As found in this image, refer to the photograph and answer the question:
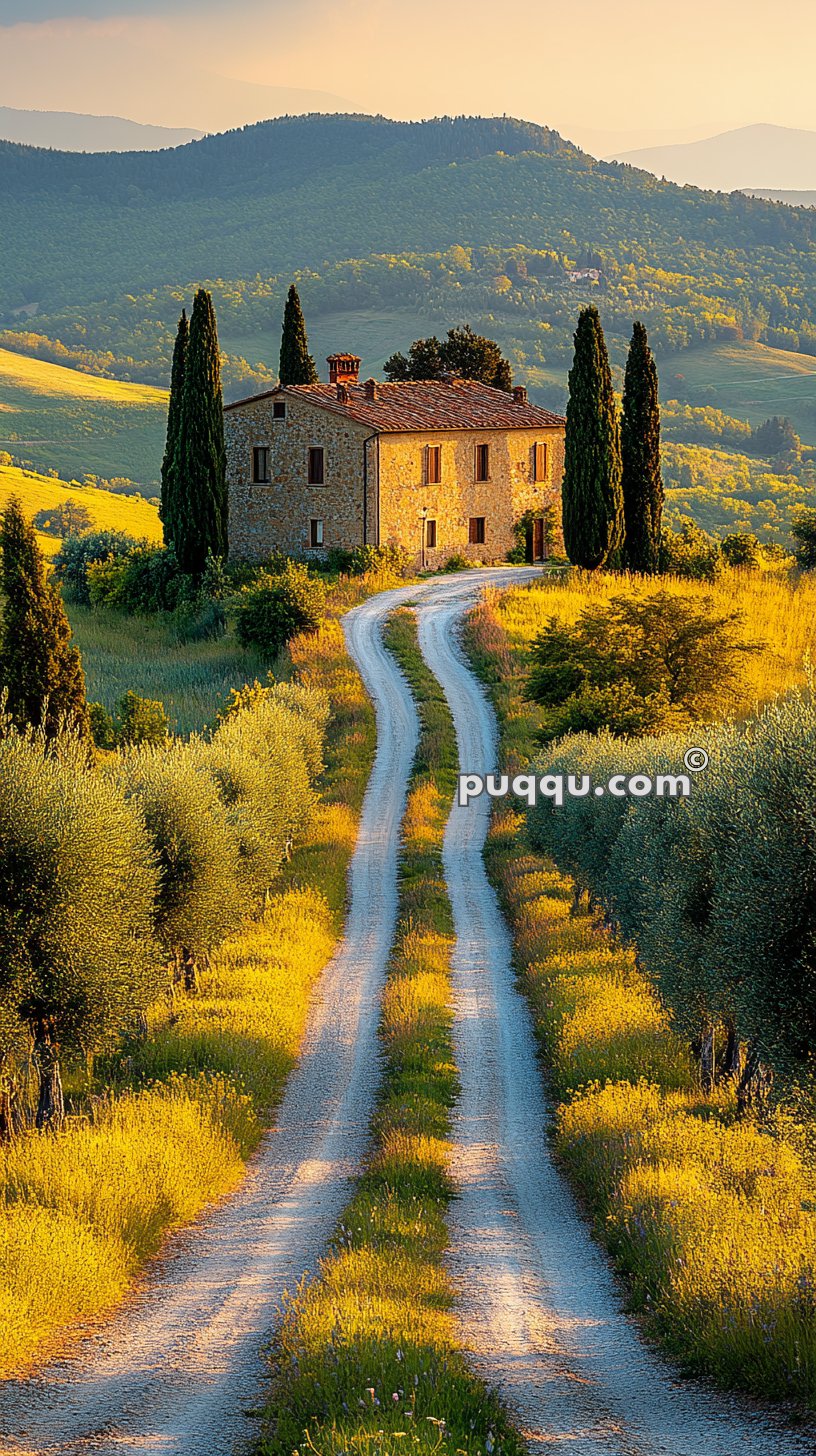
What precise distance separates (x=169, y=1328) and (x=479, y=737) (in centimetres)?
3187

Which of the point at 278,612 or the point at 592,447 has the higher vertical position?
the point at 592,447

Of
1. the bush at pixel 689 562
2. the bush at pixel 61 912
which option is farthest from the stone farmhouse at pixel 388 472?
the bush at pixel 61 912

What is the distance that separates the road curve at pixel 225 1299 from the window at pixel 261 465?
1644 inches

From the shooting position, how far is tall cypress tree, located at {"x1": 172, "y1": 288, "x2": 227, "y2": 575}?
58.3 meters

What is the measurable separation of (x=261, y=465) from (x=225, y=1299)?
53.8m

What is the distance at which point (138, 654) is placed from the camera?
188 ft

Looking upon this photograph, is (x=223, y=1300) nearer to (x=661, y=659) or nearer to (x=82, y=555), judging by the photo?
(x=661, y=659)

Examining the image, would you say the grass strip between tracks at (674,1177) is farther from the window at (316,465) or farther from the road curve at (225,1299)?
the window at (316,465)

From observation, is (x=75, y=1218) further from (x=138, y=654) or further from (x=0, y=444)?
(x=0, y=444)

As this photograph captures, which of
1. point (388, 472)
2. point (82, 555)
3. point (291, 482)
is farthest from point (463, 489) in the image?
point (82, 555)

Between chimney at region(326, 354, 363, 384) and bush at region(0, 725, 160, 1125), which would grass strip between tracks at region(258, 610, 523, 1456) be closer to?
bush at region(0, 725, 160, 1125)

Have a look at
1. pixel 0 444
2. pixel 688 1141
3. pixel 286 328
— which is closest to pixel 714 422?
pixel 0 444

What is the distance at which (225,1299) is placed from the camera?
45.0ft

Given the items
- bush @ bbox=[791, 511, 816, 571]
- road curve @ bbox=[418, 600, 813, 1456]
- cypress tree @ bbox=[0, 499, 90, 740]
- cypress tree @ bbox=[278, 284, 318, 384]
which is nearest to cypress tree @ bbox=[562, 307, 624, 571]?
bush @ bbox=[791, 511, 816, 571]
